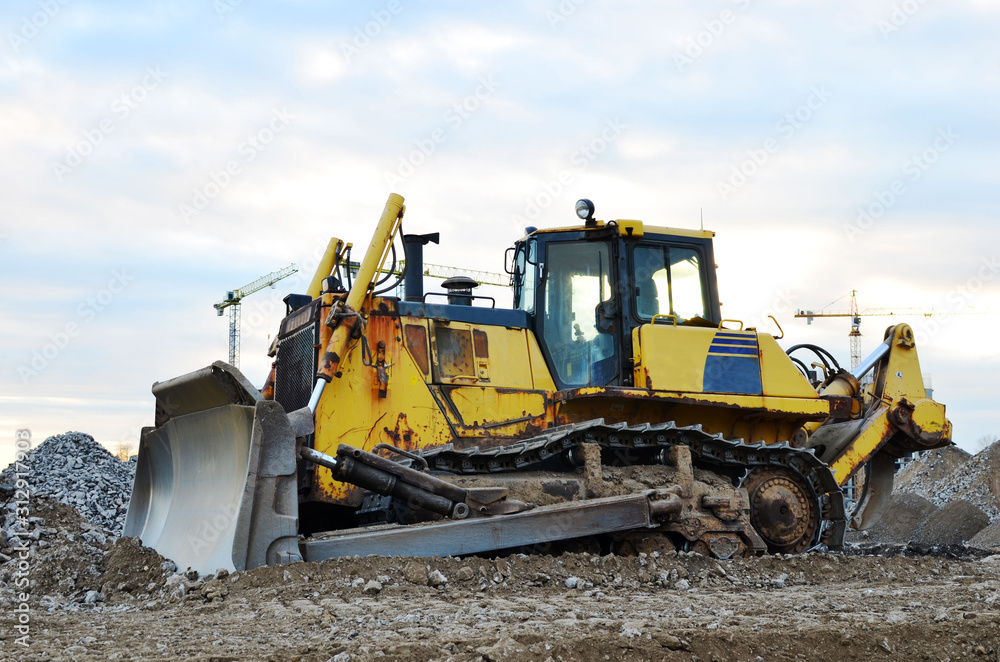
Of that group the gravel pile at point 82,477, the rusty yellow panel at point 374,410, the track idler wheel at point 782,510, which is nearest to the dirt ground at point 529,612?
the track idler wheel at point 782,510

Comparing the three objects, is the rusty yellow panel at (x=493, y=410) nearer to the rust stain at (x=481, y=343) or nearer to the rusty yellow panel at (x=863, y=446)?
the rust stain at (x=481, y=343)

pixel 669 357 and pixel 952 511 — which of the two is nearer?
pixel 669 357

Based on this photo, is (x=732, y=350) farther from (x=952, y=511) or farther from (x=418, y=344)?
(x=952, y=511)

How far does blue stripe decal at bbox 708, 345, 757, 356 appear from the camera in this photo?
8789 millimetres

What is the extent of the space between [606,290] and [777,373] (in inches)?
69.6

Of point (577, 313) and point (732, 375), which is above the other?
point (577, 313)

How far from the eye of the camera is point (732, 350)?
888 centimetres

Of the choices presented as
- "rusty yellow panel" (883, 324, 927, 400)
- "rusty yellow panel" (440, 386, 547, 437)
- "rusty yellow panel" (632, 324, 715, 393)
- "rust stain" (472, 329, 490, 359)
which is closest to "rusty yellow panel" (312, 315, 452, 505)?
"rusty yellow panel" (440, 386, 547, 437)

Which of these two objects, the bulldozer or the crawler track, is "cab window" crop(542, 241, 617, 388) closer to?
the bulldozer

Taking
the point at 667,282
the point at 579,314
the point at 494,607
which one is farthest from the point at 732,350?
the point at 494,607

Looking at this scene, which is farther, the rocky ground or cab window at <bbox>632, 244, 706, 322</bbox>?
cab window at <bbox>632, 244, 706, 322</bbox>

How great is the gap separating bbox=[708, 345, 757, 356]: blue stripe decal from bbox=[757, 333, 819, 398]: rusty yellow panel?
97 millimetres

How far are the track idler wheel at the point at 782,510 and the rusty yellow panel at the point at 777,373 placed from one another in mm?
753

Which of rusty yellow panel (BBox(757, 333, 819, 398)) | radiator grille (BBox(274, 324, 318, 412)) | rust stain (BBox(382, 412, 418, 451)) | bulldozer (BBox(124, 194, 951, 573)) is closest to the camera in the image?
bulldozer (BBox(124, 194, 951, 573))
